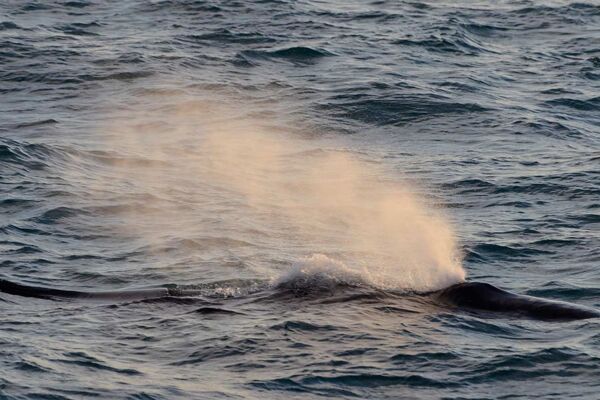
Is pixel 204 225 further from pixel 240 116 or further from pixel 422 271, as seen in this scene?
pixel 240 116

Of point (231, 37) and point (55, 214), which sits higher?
point (231, 37)

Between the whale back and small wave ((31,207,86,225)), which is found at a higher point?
the whale back

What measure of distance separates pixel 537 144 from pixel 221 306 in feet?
45.3

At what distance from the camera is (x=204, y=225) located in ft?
79.3

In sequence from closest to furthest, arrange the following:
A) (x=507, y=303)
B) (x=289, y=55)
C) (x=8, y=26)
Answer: (x=507, y=303)
(x=289, y=55)
(x=8, y=26)

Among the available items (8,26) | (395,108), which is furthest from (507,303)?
(8,26)

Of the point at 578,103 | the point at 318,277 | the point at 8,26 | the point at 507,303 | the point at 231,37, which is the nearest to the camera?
the point at 507,303

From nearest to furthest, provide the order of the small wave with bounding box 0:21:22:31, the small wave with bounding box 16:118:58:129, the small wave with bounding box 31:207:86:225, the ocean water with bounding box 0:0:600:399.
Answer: the ocean water with bounding box 0:0:600:399 < the small wave with bounding box 31:207:86:225 < the small wave with bounding box 16:118:58:129 < the small wave with bounding box 0:21:22:31

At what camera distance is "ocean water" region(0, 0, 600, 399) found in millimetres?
16094

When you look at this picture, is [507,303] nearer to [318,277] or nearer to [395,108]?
[318,277]

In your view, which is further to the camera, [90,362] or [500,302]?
[500,302]

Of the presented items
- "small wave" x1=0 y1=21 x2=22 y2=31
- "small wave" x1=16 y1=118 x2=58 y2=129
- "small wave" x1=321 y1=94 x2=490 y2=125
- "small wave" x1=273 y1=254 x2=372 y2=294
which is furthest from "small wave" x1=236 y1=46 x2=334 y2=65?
"small wave" x1=273 y1=254 x2=372 y2=294

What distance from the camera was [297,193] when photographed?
26500mm

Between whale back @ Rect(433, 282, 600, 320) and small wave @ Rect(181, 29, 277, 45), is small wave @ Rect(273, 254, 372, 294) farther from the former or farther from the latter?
small wave @ Rect(181, 29, 277, 45)
